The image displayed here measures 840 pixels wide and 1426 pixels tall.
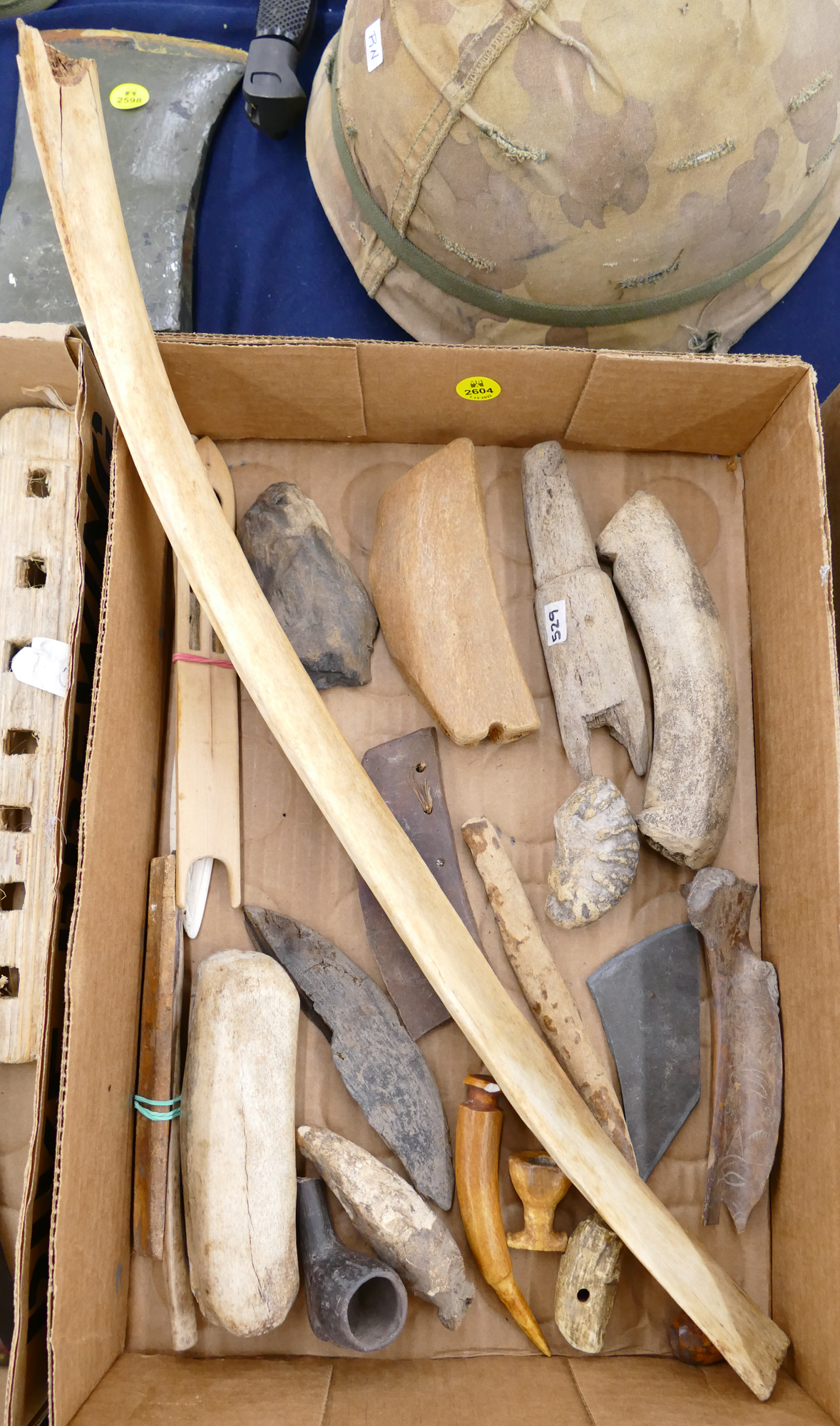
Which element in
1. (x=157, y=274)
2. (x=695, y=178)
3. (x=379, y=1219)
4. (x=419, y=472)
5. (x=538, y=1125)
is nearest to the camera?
(x=538, y=1125)

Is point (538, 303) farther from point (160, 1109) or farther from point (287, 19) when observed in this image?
point (160, 1109)

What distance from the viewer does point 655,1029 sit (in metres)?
1.39

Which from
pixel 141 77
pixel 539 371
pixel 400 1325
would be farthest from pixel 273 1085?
pixel 141 77

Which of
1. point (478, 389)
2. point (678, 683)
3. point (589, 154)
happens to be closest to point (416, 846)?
point (678, 683)

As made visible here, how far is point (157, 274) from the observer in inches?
70.7

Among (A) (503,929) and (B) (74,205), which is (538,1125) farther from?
(B) (74,205)

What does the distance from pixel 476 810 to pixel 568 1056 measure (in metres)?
0.40

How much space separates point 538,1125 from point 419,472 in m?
1.00

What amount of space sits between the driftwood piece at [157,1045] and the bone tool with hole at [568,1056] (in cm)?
47

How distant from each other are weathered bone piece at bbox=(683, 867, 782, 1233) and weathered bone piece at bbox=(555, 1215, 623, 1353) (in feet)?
0.60

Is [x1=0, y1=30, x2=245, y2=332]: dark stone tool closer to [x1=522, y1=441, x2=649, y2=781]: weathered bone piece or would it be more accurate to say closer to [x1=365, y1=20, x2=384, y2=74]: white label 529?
[x1=365, y1=20, x2=384, y2=74]: white label 529

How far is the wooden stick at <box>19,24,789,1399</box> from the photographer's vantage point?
1.13 m

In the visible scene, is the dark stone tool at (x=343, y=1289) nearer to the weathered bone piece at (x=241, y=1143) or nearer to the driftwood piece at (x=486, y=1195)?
the weathered bone piece at (x=241, y=1143)

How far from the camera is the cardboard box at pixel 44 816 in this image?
113 centimetres
